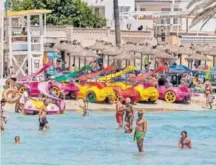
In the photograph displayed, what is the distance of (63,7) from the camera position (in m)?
64.9

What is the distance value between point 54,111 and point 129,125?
4935 millimetres

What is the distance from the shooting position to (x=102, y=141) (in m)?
27.5

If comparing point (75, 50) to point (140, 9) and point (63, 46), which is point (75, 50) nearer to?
point (63, 46)

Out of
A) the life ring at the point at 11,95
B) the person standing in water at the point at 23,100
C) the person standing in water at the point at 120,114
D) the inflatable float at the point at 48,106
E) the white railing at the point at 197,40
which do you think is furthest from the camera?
the white railing at the point at 197,40

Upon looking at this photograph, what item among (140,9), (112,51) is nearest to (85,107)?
(112,51)

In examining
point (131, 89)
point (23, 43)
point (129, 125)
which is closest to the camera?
point (129, 125)

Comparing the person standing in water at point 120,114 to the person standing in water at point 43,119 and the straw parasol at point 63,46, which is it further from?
the straw parasol at point 63,46

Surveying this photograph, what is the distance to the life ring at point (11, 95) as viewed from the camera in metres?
34.9

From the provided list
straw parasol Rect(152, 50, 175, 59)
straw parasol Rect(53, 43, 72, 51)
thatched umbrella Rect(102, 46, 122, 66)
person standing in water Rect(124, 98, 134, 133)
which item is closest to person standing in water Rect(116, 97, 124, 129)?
person standing in water Rect(124, 98, 134, 133)

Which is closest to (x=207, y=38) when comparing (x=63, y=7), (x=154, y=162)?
(x=63, y=7)

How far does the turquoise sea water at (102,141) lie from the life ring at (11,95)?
2549 mm

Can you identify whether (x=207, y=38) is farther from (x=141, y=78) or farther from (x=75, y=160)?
(x=75, y=160)

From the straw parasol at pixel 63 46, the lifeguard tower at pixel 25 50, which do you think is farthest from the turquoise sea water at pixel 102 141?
the straw parasol at pixel 63 46

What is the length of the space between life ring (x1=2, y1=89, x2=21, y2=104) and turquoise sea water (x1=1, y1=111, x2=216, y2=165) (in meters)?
2.55
